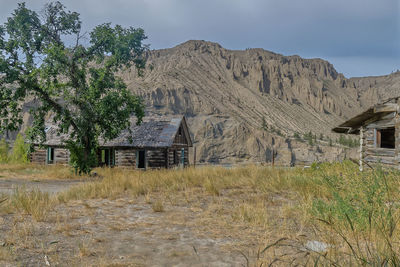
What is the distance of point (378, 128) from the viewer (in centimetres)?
1473

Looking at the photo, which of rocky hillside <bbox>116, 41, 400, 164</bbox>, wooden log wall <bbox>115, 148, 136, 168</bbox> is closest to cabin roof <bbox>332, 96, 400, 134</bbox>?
rocky hillside <bbox>116, 41, 400, 164</bbox>

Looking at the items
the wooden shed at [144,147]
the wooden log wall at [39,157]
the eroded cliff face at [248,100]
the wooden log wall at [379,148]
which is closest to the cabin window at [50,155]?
the wooden shed at [144,147]

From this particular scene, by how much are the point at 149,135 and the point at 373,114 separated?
1638 centimetres

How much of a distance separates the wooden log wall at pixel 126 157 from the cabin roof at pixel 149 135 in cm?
90

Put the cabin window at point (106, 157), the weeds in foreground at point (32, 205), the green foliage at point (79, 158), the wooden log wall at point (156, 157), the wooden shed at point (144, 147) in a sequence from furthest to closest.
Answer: the cabin window at point (106, 157)
the wooden log wall at point (156, 157)
the wooden shed at point (144, 147)
the green foliage at point (79, 158)
the weeds in foreground at point (32, 205)

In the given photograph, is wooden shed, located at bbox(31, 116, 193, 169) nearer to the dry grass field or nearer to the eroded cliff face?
the eroded cliff face

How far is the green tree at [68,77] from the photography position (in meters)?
17.0

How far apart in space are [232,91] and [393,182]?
8574 cm

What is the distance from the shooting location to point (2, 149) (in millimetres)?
29531

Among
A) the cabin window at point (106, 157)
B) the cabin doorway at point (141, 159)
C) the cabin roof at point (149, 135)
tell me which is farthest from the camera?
the cabin window at point (106, 157)

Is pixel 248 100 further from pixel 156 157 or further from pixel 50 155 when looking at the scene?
pixel 50 155

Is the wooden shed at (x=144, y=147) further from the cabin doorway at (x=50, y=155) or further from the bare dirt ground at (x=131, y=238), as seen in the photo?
the bare dirt ground at (x=131, y=238)

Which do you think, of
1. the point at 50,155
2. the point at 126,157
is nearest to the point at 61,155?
the point at 50,155

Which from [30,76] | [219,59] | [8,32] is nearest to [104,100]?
[30,76]
